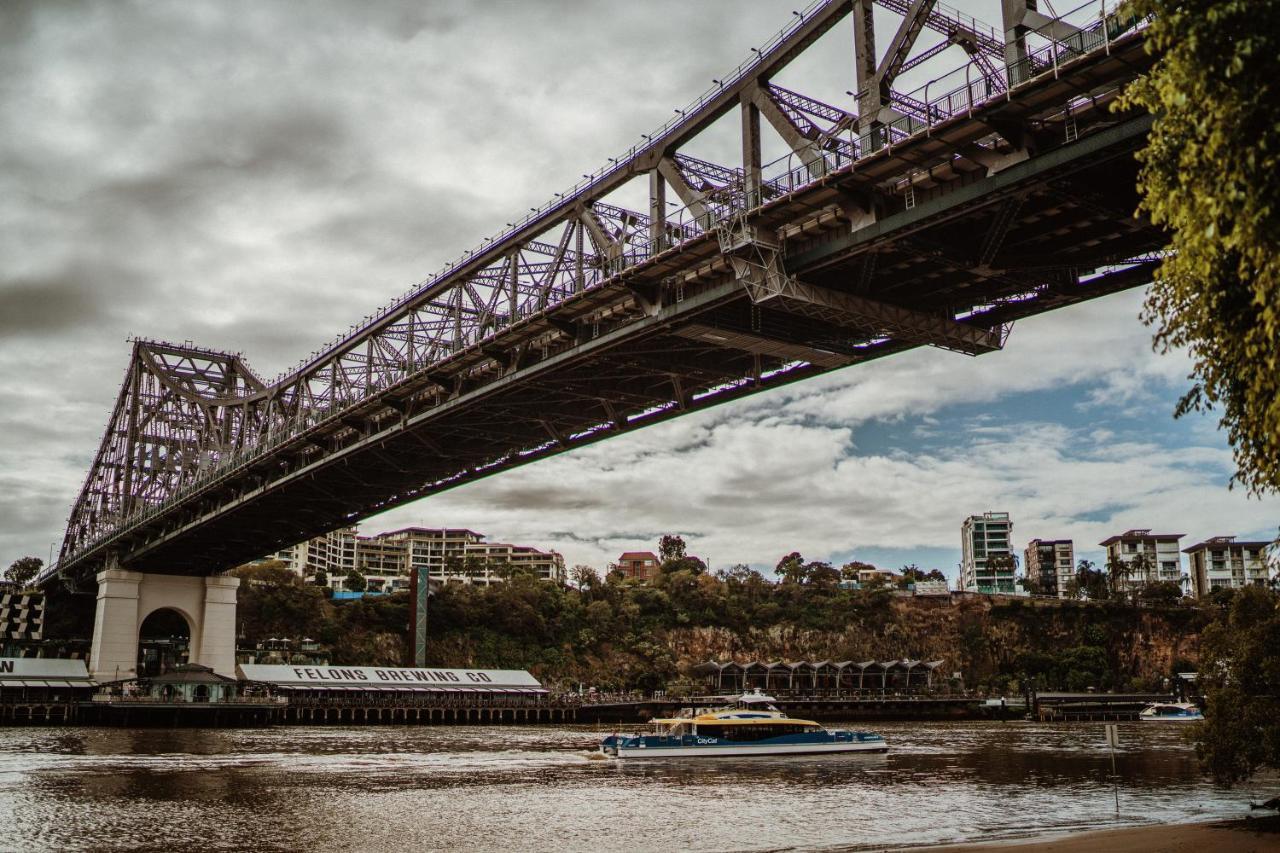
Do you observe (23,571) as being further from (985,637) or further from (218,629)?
(985,637)

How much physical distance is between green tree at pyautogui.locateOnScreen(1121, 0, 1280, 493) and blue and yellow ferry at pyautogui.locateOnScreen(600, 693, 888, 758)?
37.7 m

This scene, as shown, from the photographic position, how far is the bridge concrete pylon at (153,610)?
8212 cm

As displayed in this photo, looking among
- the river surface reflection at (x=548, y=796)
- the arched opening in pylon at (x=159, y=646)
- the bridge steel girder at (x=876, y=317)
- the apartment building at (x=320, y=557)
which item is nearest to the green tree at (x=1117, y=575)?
the river surface reflection at (x=548, y=796)

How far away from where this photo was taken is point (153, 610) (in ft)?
285

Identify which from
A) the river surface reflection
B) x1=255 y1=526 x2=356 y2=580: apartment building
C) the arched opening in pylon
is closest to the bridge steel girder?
the river surface reflection

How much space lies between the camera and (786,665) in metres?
108

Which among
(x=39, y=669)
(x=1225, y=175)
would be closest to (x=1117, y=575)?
(x=39, y=669)

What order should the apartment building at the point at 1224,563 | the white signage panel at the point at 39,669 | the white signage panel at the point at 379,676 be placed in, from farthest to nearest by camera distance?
1. the apartment building at the point at 1224,563
2. the white signage panel at the point at 379,676
3. the white signage panel at the point at 39,669

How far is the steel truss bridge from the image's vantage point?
23203mm

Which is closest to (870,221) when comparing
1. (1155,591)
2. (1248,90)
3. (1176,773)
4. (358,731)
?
(1248,90)

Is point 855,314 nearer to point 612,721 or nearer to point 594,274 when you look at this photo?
point 594,274

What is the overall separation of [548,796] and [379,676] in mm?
57791

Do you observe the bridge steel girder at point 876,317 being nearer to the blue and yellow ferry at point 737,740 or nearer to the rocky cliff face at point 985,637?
Answer: the blue and yellow ferry at point 737,740

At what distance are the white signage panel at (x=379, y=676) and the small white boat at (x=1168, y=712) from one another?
5128 cm
